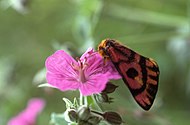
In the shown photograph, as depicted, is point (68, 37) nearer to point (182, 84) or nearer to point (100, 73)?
point (182, 84)

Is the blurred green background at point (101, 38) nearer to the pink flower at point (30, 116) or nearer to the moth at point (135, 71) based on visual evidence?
the pink flower at point (30, 116)

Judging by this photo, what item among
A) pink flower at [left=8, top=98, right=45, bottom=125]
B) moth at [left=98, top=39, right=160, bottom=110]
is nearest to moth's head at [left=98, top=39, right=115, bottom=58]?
moth at [left=98, top=39, right=160, bottom=110]

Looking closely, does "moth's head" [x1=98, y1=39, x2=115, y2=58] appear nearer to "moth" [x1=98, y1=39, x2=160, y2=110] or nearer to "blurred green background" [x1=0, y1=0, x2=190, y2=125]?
"moth" [x1=98, y1=39, x2=160, y2=110]

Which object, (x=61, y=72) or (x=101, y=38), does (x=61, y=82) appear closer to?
A: (x=61, y=72)

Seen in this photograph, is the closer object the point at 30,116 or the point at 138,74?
the point at 138,74

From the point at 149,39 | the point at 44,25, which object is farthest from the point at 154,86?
the point at 44,25

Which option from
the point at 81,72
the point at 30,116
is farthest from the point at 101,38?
the point at 81,72
